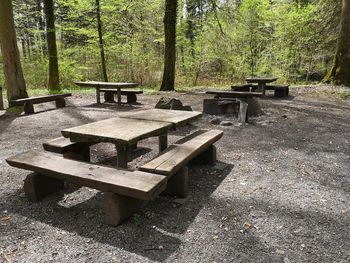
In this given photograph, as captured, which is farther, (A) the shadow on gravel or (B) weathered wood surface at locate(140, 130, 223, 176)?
(B) weathered wood surface at locate(140, 130, 223, 176)

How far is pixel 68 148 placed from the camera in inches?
136

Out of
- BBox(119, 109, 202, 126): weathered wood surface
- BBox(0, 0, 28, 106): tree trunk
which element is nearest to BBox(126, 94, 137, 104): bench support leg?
BBox(0, 0, 28, 106): tree trunk

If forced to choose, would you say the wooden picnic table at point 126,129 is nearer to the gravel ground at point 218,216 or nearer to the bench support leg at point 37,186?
the bench support leg at point 37,186

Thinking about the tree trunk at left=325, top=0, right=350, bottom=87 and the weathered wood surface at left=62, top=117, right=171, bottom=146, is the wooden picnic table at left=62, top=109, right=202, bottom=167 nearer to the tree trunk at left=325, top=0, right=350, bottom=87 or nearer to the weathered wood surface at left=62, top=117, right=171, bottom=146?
the weathered wood surface at left=62, top=117, right=171, bottom=146

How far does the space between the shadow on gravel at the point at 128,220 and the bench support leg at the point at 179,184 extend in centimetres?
8

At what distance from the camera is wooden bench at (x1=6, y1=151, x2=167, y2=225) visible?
93.4 inches

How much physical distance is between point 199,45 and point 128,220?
61.7 ft

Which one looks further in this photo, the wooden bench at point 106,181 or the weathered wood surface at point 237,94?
the weathered wood surface at point 237,94

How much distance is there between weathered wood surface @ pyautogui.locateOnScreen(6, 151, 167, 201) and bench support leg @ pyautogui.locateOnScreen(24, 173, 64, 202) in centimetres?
16

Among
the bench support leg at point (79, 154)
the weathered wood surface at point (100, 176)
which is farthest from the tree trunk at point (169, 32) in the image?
the weathered wood surface at point (100, 176)

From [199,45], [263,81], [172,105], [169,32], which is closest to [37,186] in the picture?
[172,105]

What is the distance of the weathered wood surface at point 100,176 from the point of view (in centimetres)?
234

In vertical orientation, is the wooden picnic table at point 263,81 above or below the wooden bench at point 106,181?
above

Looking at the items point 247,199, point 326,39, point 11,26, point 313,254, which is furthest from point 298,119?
point 326,39
